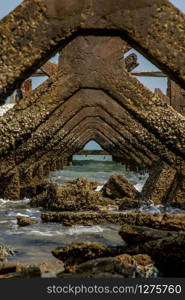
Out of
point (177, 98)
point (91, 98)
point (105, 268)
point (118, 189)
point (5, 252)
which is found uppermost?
point (177, 98)

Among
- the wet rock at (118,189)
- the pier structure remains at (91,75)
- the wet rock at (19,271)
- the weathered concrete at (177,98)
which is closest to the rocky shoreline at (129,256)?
the wet rock at (19,271)

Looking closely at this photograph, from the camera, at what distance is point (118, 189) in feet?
31.9

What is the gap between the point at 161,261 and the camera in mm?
4102

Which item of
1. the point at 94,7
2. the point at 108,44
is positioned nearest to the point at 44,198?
the point at 108,44

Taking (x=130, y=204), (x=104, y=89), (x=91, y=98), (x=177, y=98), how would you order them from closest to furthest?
(x=104, y=89) → (x=130, y=204) → (x=91, y=98) → (x=177, y=98)

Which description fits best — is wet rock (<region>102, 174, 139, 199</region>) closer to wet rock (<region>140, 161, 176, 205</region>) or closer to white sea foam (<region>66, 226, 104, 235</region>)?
wet rock (<region>140, 161, 176, 205</region>)

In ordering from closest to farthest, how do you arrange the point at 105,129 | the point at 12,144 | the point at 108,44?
the point at 12,144 → the point at 108,44 → the point at 105,129

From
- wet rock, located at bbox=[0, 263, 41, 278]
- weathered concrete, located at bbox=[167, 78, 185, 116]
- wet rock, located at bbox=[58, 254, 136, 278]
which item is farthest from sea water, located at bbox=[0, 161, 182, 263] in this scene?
weathered concrete, located at bbox=[167, 78, 185, 116]

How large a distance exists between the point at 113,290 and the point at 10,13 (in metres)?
2.03

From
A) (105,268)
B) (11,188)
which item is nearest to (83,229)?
(105,268)

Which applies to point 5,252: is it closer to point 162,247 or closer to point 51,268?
point 51,268

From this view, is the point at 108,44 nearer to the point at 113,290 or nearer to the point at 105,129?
the point at 113,290

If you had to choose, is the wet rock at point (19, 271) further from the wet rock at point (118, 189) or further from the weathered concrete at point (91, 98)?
the wet rock at point (118, 189)

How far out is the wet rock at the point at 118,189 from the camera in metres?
9.62
